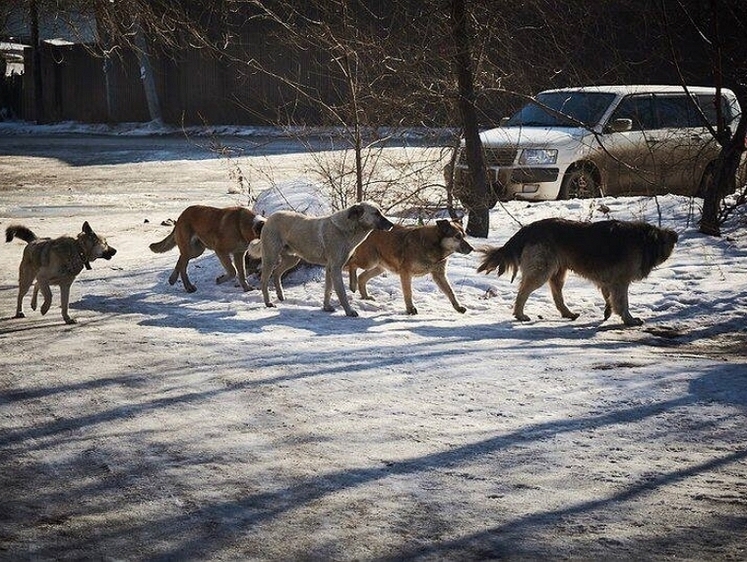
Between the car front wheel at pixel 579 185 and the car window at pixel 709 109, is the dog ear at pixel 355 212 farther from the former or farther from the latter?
the car window at pixel 709 109

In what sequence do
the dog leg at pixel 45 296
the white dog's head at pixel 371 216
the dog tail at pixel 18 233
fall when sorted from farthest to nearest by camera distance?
1. the white dog's head at pixel 371 216
2. the dog tail at pixel 18 233
3. the dog leg at pixel 45 296

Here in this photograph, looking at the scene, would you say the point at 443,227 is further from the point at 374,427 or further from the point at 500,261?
the point at 374,427

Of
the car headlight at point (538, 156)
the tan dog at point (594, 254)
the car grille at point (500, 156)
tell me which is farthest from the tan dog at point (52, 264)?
the car headlight at point (538, 156)

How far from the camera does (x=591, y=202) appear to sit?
601 inches

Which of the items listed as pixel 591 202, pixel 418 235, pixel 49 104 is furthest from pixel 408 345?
pixel 49 104

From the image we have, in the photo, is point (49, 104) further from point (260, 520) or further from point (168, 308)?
point (260, 520)

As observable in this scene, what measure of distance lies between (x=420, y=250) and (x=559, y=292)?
1448 mm

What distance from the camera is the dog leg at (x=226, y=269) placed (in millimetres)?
12570

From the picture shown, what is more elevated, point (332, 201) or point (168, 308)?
point (332, 201)

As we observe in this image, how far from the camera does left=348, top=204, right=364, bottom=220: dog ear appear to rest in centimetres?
1123

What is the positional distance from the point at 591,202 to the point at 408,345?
665cm

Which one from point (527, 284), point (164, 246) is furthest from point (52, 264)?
point (527, 284)

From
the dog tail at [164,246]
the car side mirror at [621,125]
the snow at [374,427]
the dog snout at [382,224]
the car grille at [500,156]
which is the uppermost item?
the car side mirror at [621,125]

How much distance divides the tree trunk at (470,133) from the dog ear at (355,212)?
319 cm
